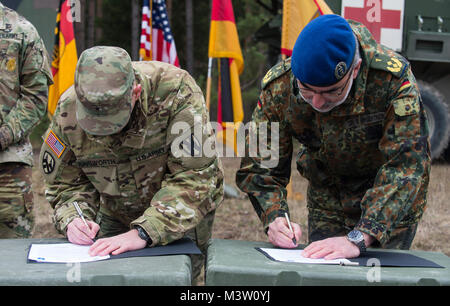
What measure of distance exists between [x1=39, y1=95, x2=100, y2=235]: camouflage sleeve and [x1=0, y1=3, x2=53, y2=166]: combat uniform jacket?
561 millimetres

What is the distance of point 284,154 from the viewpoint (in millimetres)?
2225

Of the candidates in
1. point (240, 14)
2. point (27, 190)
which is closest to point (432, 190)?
point (27, 190)

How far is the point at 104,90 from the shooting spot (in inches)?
69.3

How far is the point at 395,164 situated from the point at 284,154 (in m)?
0.46

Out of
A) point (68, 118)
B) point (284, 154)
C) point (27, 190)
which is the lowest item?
point (27, 190)

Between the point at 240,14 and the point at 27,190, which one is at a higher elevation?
the point at 240,14

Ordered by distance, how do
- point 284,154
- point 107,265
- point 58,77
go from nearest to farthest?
point 107,265
point 284,154
point 58,77

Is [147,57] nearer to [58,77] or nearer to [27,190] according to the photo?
[58,77]

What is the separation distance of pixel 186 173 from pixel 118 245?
0.39m

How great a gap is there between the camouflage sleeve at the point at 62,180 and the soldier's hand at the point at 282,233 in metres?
0.71

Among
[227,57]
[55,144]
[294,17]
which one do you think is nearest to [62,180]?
[55,144]

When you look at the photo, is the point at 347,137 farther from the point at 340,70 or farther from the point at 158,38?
the point at 158,38

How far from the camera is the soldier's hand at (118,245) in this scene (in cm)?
179

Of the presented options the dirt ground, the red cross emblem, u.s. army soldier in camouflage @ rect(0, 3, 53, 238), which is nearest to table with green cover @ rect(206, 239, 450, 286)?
u.s. army soldier in camouflage @ rect(0, 3, 53, 238)
